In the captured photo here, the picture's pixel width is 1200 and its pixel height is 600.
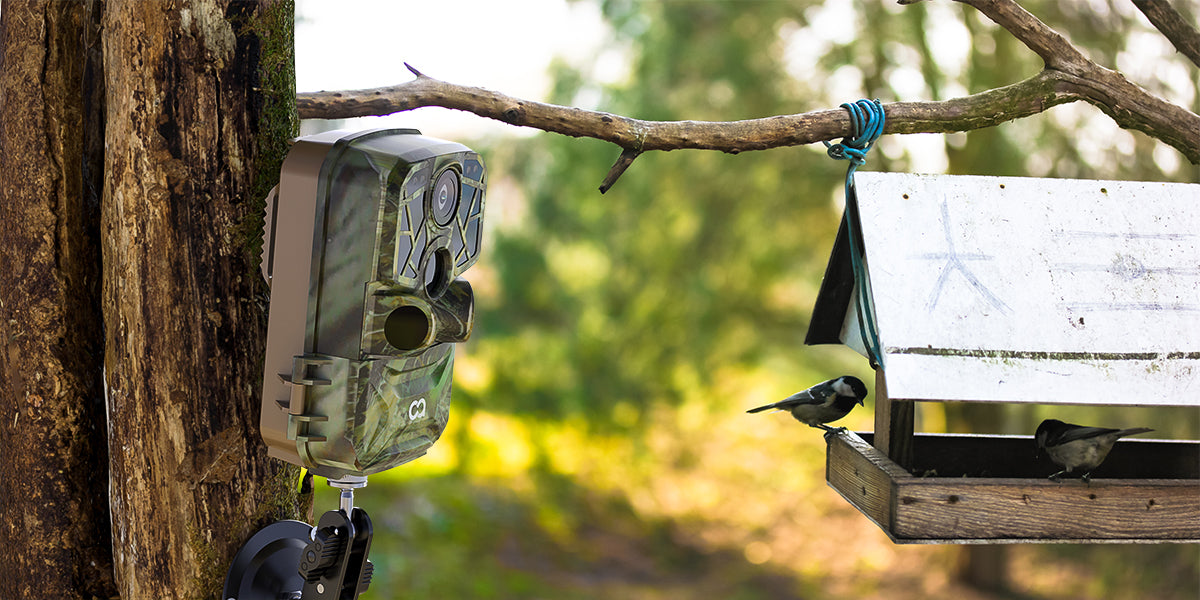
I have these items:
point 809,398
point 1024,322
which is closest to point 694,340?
point 809,398

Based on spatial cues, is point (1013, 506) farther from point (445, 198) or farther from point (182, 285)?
point (182, 285)

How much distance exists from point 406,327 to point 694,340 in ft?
14.4

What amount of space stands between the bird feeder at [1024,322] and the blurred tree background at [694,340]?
124 inches

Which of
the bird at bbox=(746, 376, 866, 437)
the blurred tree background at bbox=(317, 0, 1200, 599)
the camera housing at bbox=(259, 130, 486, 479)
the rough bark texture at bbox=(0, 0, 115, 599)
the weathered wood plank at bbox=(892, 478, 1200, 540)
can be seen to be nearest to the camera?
the camera housing at bbox=(259, 130, 486, 479)

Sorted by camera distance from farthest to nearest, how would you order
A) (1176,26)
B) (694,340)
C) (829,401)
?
(694,340), (1176,26), (829,401)

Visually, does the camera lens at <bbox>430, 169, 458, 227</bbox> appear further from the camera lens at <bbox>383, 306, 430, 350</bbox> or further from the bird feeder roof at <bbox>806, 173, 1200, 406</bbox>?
the bird feeder roof at <bbox>806, 173, 1200, 406</bbox>

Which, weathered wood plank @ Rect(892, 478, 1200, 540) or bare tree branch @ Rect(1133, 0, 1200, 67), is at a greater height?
bare tree branch @ Rect(1133, 0, 1200, 67)

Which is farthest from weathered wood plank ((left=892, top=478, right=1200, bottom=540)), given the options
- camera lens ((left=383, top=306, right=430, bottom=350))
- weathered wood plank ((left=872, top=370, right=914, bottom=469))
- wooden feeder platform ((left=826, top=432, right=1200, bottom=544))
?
camera lens ((left=383, top=306, right=430, bottom=350))

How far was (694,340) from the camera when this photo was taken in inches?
213

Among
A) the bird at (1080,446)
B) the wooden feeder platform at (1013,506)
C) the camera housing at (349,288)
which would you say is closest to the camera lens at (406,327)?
the camera housing at (349,288)

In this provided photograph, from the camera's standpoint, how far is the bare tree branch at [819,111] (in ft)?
4.85

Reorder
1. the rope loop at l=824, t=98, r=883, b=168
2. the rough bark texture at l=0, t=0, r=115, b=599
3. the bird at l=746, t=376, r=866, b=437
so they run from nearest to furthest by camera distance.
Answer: the rough bark texture at l=0, t=0, r=115, b=599
the rope loop at l=824, t=98, r=883, b=168
the bird at l=746, t=376, r=866, b=437

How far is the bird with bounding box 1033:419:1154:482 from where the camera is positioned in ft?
5.22

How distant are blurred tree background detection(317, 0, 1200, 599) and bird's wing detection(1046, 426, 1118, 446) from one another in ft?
10.1
